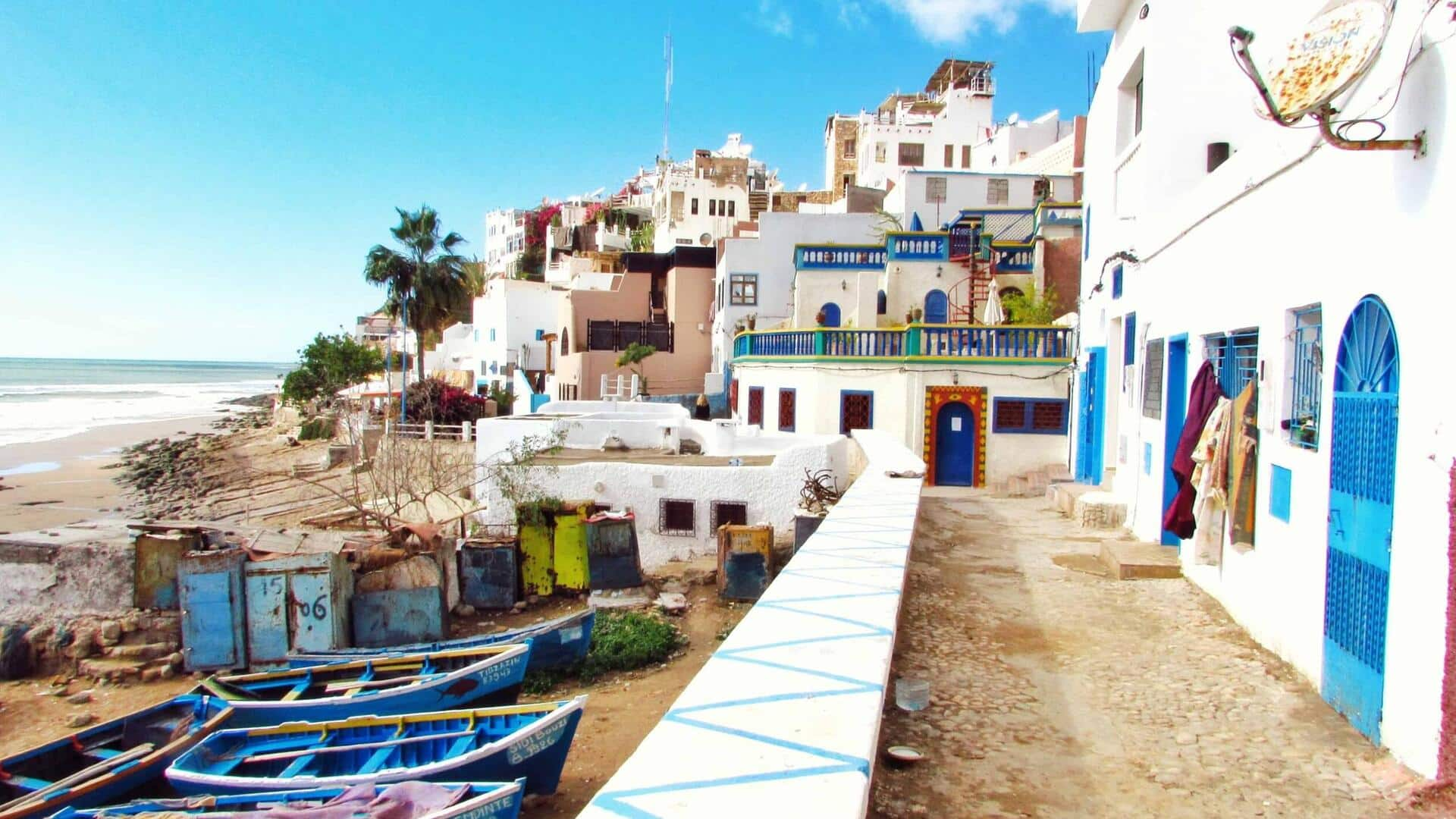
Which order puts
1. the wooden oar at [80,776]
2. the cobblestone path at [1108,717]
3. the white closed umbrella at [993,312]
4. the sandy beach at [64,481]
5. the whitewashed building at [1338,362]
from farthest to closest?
the sandy beach at [64,481]
the white closed umbrella at [993,312]
the wooden oar at [80,776]
the cobblestone path at [1108,717]
the whitewashed building at [1338,362]

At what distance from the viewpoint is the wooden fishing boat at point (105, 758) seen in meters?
7.41

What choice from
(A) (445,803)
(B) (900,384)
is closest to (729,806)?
(A) (445,803)

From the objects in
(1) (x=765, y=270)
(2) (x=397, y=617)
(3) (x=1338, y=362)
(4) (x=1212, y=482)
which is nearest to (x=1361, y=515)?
(3) (x=1338, y=362)

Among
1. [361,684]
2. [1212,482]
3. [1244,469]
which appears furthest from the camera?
[361,684]

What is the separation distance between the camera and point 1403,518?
13.6 ft

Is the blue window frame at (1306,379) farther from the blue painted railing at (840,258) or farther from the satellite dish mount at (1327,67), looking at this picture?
the blue painted railing at (840,258)

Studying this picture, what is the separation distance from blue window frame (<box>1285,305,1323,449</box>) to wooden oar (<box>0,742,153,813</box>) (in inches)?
404

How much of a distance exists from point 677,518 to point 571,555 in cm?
230

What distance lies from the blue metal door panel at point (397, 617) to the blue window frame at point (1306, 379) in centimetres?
1113

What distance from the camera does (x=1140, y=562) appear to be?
27.9 ft

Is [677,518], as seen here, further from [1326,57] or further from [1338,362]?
[1326,57]

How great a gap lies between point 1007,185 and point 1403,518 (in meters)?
26.4

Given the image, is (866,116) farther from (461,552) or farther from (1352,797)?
(1352,797)

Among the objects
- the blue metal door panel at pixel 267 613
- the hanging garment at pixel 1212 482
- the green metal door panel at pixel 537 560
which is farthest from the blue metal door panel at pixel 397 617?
the hanging garment at pixel 1212 482
